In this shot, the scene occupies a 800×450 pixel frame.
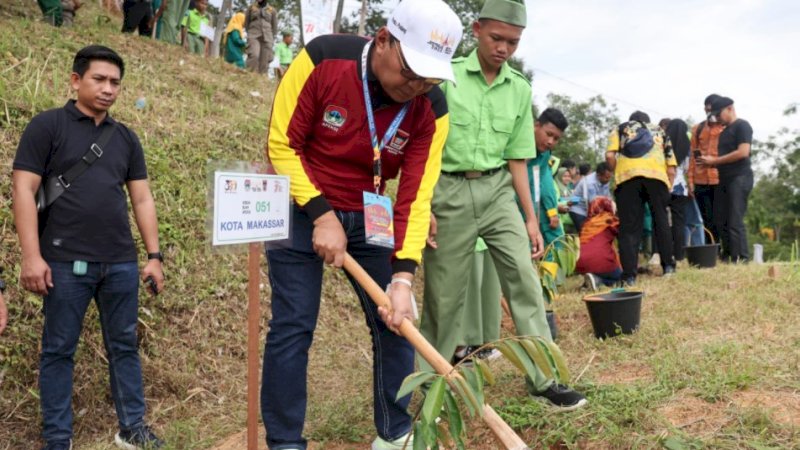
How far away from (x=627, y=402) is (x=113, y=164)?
253 centimetres

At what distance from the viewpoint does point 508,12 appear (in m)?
3.02

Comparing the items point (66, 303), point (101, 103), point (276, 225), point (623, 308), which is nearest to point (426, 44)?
point (276, 225)

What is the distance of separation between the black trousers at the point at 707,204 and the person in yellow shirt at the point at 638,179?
5.09ft

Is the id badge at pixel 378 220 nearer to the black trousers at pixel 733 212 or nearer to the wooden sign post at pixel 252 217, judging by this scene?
the wooden sign post at pixel 252 217

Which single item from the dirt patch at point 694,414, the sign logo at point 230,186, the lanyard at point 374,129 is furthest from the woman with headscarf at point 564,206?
the sign logo at point 230,186

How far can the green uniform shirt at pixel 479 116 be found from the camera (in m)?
3.13

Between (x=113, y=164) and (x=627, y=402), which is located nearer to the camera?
(x=627, y=402)

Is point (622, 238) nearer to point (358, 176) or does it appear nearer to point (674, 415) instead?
point (674, 415)

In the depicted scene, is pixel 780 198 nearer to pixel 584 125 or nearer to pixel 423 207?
pixel 584 125

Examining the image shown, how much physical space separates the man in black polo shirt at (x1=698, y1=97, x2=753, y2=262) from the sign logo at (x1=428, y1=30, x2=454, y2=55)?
5.59 m

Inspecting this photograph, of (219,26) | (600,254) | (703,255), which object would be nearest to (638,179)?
(600,254)

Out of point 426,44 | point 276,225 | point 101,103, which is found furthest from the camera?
point 101,103

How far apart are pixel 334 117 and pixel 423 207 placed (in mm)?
484

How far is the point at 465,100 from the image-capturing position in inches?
123
